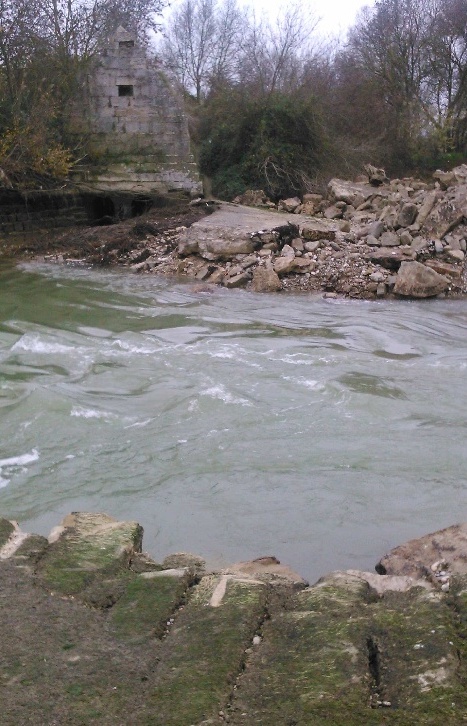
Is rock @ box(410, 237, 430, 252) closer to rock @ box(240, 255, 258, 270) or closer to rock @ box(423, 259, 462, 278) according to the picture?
rock @ box(423, 259, 462, 278)

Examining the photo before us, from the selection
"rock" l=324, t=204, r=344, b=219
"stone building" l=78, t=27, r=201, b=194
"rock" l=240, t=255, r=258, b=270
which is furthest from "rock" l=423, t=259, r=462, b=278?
"stone building" l=78, t=27, r=201, b=194

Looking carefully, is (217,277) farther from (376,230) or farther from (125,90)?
(125,90)

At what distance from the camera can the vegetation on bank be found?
1806 centimetres

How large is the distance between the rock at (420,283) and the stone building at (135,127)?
8.99 metres

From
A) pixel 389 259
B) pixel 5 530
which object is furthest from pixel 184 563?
pixel 389 259

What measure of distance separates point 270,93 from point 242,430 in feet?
61.0

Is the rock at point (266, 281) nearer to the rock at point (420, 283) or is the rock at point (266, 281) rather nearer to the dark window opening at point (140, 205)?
the rock at point (420, 283)

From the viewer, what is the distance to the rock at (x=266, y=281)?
42.5 feet

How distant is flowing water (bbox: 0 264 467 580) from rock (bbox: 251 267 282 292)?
7.37 ft

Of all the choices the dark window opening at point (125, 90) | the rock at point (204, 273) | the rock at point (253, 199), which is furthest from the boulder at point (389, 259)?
the dark window opening at point (125, 90)

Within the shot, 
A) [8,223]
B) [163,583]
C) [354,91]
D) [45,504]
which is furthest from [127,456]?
[354,91]

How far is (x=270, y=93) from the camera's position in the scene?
2252cm

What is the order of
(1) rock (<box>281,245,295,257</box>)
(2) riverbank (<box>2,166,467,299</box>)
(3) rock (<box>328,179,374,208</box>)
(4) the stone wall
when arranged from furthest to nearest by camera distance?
(3) rock (<box>328,179,374,208</box>), (4) the stone wall, (1) rock (<box>281,245,295,257</box>), (2) riverbank (<box>2,166,467,299</box>)

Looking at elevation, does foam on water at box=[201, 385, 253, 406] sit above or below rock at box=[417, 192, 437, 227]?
below
